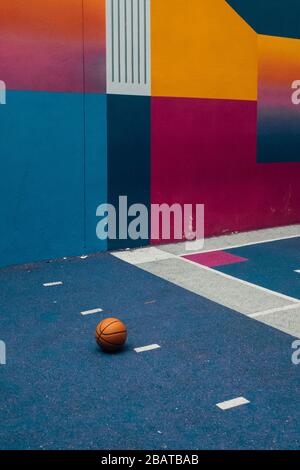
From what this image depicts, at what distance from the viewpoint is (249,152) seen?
28.4 ft

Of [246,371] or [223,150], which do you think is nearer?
[246,371]

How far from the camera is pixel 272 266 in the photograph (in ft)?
22.6

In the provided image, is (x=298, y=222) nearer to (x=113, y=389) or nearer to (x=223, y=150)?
(x=223, y=150)

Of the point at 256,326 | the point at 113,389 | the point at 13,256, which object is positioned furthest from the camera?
the point at 13,256

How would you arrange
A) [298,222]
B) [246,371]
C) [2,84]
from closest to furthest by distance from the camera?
1. [246,371]
2. [2,84]
3. [298,222]

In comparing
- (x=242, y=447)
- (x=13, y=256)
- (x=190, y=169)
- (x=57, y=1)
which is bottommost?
(x=242, y=447)

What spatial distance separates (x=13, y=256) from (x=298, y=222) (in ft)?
17.6

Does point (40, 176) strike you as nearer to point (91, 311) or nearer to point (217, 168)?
point (91, 311)

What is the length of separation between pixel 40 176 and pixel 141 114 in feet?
5.76

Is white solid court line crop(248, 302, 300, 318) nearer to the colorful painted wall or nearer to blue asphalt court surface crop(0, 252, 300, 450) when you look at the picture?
blue asphalt court surface crop(0, 252, 300, 450)

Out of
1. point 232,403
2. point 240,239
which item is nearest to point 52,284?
point 232,403

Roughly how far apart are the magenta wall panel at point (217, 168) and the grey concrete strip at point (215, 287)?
132 cm

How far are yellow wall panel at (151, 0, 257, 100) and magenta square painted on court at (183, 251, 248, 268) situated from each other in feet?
7.82

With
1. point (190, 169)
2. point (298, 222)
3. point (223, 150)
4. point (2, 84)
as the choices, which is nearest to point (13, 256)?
point (2, 84)
